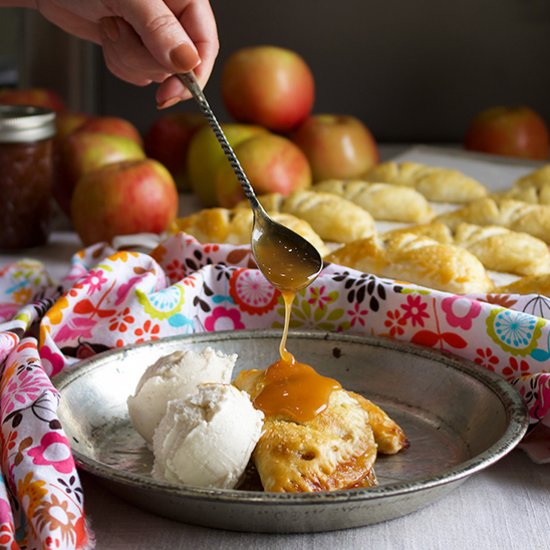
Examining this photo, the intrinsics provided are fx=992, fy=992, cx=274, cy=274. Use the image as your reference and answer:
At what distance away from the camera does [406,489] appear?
75 cm

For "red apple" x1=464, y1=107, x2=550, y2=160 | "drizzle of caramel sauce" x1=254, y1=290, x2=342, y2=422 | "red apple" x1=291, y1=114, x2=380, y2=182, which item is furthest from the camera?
"red apple" x1=464, y1=107, x2=550, y2=160

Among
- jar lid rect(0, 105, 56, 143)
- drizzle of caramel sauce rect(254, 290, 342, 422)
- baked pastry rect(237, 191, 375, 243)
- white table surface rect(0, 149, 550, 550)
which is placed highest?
drizzle of caramel sauce rect(254, 290, 342, 422)

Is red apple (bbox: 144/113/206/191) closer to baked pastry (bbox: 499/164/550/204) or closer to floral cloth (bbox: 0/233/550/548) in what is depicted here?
baked pastry (bbox: 499/164/550/204)

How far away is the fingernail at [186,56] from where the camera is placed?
1252 millimetres

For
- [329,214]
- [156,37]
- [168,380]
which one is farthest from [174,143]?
[168,380]

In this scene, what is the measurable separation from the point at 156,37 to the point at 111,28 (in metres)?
0.13

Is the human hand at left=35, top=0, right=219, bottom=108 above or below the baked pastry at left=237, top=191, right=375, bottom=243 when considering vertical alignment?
above

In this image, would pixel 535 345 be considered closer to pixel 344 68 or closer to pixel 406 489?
pixel 406 489

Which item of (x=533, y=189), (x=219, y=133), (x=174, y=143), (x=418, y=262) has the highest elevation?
(x=219, y=133)

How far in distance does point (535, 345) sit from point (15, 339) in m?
0.55

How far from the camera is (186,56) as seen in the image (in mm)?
1252

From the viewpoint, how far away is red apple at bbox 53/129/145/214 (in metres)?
1.86

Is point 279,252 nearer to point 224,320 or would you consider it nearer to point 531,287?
point 224,320

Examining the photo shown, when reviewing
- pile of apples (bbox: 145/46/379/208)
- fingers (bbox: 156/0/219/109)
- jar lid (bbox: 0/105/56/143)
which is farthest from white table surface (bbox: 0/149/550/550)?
pile of apples (bbox: 145/46/379/208)
